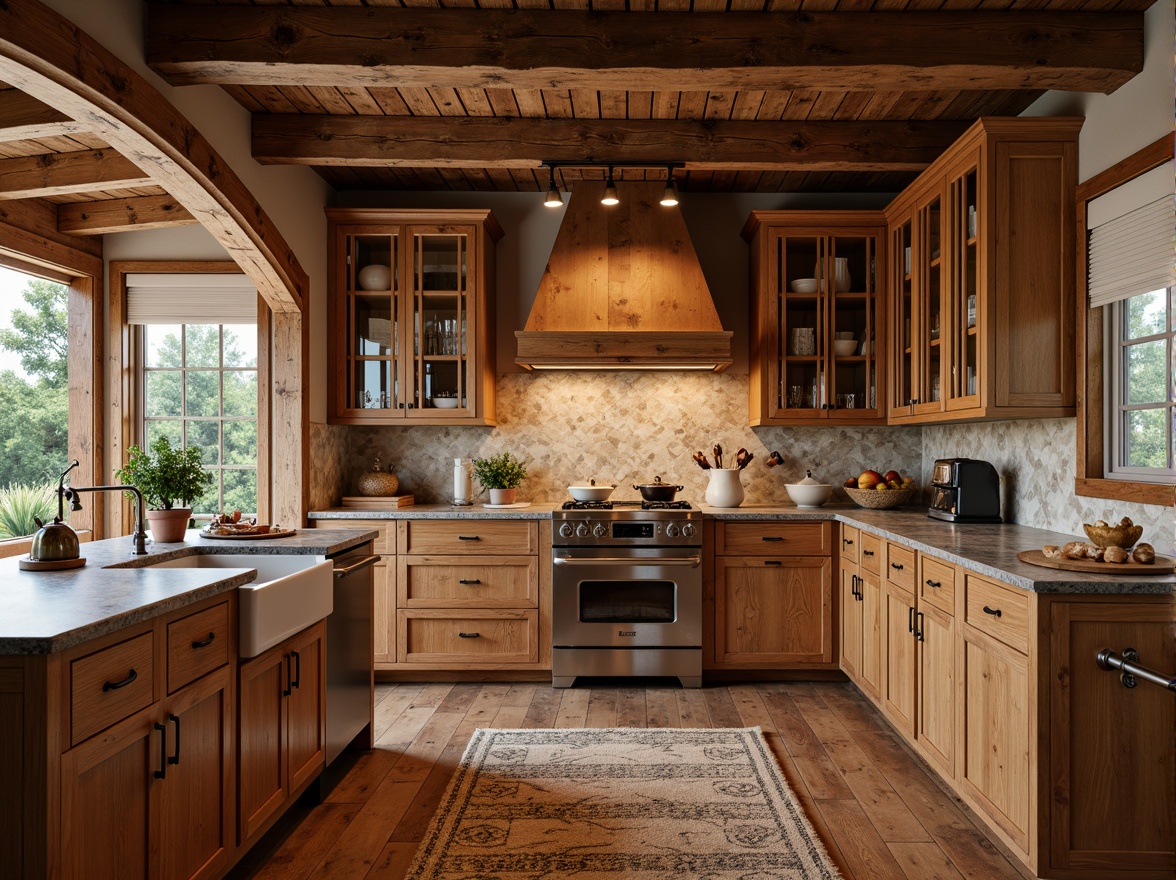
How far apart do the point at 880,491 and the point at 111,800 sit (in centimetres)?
363

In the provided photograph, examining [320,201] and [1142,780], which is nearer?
[1142,780]

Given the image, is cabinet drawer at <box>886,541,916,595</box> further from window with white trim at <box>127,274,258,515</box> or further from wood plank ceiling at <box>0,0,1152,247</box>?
window with white trim at <box>127,274,258,515</box>

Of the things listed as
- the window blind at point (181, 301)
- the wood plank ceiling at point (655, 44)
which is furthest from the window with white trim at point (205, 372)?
the wood plank ceiling at point (655, 44)

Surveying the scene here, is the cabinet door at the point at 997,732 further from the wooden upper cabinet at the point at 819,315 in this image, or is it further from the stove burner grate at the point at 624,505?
the wooden upper cabinet at the point at 819,315

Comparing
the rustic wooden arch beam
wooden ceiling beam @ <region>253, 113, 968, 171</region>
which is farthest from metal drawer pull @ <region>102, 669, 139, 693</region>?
wooden ceiling beam @ <region>253, 113, 968, 171</region>

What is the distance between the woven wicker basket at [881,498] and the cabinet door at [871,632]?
612mm

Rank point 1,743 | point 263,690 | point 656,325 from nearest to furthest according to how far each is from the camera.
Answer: point 1,743 < point 263,690 < point 656,325

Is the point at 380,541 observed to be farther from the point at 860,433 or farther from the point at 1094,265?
the point at 1094,265

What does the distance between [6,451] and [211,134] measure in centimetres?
216

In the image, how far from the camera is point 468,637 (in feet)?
13.5

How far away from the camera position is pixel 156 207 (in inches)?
157

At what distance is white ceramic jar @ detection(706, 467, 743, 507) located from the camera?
4.33 m

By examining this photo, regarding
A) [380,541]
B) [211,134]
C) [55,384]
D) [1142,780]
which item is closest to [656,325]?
[380,541]

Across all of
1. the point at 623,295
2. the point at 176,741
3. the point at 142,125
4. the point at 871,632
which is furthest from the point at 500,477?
the point at 176,741
